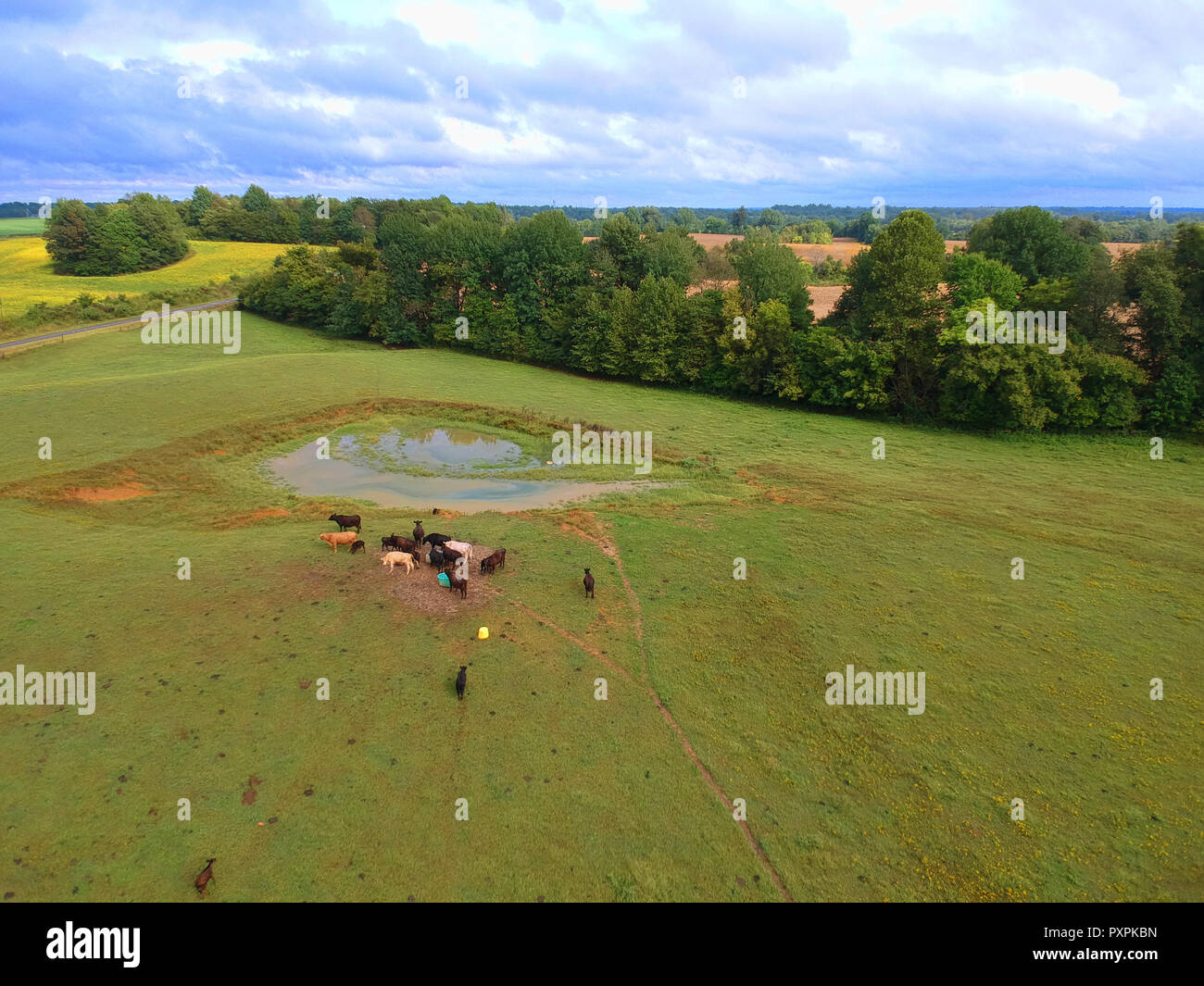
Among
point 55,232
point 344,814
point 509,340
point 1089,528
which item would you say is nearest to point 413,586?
point 344,814

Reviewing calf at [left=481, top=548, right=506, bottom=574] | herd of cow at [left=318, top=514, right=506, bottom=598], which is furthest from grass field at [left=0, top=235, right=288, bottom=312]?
calf at [left=481, top=548, right=506, bottom=574]

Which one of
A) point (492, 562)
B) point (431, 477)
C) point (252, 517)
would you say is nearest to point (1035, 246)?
point (431, 477)

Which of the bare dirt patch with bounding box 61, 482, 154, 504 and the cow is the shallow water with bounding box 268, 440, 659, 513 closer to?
the bare dirt patch with bounding box 61, 482, 154, 504

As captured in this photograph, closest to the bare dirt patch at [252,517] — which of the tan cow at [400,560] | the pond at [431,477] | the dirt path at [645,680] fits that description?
the pond at [431,477]

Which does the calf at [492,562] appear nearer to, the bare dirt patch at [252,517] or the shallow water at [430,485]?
the shallow water at [430,485]

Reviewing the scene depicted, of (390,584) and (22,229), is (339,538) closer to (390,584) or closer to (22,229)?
(390,584)
